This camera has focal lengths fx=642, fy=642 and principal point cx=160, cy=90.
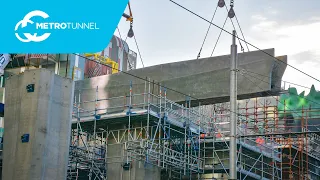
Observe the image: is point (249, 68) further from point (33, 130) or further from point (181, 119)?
point (33, 130)

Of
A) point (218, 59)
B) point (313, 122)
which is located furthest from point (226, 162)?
point (313, 122)

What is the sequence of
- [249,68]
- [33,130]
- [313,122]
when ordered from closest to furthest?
[33,130] → [249,68] → [313,122]

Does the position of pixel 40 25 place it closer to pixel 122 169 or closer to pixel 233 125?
pixel 233 125

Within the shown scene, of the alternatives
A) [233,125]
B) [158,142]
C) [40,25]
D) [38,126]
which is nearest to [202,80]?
[158,142]

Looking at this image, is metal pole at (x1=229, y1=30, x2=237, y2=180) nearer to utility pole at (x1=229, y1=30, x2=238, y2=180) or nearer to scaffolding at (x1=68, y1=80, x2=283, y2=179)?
utility pole at (x1=229, y1=30, x2=238, y2=180)

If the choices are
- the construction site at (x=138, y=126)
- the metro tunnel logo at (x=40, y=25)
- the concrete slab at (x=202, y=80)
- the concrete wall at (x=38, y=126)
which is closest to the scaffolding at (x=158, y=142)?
the construction site at (x=138, y=126)

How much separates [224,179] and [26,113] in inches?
481

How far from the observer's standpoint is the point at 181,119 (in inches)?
1309

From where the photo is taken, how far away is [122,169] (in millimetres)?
30906

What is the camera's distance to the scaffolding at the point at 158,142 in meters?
30.6

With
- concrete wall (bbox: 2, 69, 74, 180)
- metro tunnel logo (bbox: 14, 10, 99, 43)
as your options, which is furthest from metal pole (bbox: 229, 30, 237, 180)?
metro tunnel logo (bbox: 14, 10, 99, 43)

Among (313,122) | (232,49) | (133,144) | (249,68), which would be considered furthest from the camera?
(313,122)

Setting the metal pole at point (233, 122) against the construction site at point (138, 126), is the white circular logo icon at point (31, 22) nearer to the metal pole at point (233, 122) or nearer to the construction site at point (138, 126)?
the metal pole at point (233, 122)

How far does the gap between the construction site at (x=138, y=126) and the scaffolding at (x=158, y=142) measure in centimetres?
5
